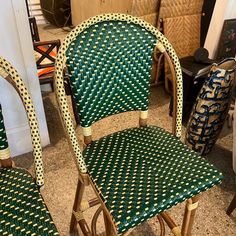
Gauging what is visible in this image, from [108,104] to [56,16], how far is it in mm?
3207

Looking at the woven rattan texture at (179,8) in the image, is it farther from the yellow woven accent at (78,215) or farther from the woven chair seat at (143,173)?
the yellow woven accent at (78,215)

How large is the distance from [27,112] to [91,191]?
815 millimetres

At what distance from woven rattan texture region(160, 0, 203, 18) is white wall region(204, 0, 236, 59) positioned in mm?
249

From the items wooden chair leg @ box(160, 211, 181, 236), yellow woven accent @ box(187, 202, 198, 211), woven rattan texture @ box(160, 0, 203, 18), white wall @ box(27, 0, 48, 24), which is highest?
woven rattan texture @ box(160, 0, 203, 18)

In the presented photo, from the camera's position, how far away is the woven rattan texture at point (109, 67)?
95cm

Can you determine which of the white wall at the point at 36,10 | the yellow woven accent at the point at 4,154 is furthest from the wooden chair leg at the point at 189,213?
the white wall at the point at 36,10

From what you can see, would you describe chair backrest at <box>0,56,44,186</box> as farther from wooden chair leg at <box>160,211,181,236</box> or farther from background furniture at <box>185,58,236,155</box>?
background furniture at <box>185,58,236,155</box>

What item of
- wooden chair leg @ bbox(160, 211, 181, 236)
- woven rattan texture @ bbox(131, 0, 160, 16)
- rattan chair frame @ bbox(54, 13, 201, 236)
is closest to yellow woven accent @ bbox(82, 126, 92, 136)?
rattan chair frame @ bbox(54, 13, 201, 236)

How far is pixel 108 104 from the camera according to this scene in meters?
1.08

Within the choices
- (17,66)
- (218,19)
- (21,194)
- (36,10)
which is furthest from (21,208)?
(36,10)

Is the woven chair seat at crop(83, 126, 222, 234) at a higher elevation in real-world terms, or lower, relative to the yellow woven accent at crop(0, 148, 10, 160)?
lower

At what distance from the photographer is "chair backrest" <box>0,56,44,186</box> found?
0.84m

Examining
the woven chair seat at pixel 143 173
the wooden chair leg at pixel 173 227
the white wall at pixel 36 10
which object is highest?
the woven chair seat at pixel 143 173

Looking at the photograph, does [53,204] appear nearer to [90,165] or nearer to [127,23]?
[90,165]
